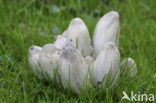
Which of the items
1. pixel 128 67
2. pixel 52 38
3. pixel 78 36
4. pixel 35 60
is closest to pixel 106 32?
pixel 78 36

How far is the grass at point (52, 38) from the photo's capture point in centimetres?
204

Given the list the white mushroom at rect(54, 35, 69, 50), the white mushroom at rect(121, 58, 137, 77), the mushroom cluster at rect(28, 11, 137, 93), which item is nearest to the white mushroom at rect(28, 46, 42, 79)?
the mushroom cluster at rect(28, 11, 137, 93)

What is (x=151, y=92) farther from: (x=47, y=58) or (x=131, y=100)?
(x=47, y=58)

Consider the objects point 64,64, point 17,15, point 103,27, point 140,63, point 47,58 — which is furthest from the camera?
point 17,15

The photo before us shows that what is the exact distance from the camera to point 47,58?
6.65 ft

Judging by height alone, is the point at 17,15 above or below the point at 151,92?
above

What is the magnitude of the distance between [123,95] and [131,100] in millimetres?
85

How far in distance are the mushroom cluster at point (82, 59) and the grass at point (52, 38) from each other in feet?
0.29

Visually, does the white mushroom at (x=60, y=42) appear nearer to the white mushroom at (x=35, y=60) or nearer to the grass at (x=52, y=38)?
the white mushroom at (x=35, y=60)

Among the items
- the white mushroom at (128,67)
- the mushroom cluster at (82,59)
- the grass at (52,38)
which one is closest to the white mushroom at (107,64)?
the mushroom cluster at (82,59)

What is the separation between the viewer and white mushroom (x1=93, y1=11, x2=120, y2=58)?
218 centimetres

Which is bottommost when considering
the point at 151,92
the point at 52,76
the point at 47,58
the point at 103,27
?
the point at 151,92

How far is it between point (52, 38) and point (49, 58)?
1003 millimetres

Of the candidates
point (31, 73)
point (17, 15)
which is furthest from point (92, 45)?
point (17, 15)
